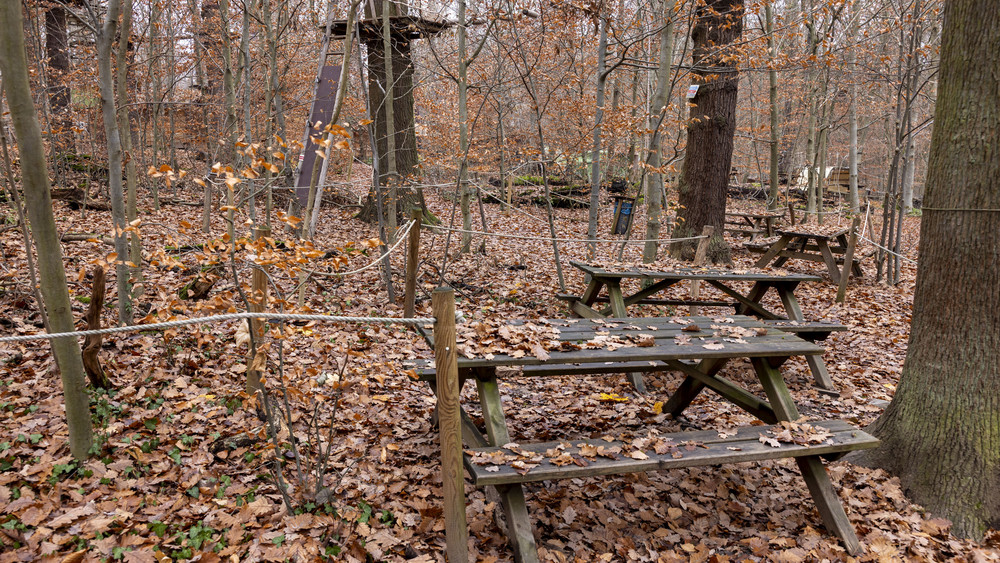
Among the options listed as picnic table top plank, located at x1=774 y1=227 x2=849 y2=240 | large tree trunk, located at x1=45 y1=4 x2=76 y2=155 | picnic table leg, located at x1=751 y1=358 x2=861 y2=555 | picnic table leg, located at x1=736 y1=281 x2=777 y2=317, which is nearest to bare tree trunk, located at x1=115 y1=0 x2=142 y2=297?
picnic table leg, located at x1=751 y1=358 x2=861 y2=555

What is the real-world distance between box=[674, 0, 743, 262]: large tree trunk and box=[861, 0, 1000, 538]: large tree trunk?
222 inches

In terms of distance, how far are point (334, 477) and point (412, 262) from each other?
106 inches

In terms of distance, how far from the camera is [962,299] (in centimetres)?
306

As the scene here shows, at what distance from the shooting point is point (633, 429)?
391 cm

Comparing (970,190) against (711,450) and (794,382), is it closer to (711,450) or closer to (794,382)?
(711,450)

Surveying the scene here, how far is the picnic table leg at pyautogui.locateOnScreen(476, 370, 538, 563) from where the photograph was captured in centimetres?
246

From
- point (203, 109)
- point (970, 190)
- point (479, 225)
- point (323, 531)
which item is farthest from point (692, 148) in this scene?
point (203, 109)

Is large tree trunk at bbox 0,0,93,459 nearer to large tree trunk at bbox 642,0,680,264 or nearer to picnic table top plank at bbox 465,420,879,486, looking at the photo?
picnic table top plank at bbox 465,420,879,486

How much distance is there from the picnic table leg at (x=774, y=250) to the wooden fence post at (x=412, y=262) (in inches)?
238

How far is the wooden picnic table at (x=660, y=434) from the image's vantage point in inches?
98.3

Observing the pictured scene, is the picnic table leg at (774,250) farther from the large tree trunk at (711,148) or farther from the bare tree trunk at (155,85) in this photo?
the bare tree trunk at (155,85)

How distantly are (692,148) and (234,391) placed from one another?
25.0 ft

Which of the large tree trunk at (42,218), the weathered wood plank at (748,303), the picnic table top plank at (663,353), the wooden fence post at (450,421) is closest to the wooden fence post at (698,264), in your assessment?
the weathered wood plank at (748,303)

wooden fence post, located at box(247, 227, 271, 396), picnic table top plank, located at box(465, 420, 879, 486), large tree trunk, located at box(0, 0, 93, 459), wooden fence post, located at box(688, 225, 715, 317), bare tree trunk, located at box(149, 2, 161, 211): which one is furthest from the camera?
bare tree trunk, located at box(149, 2, 161, 211)
